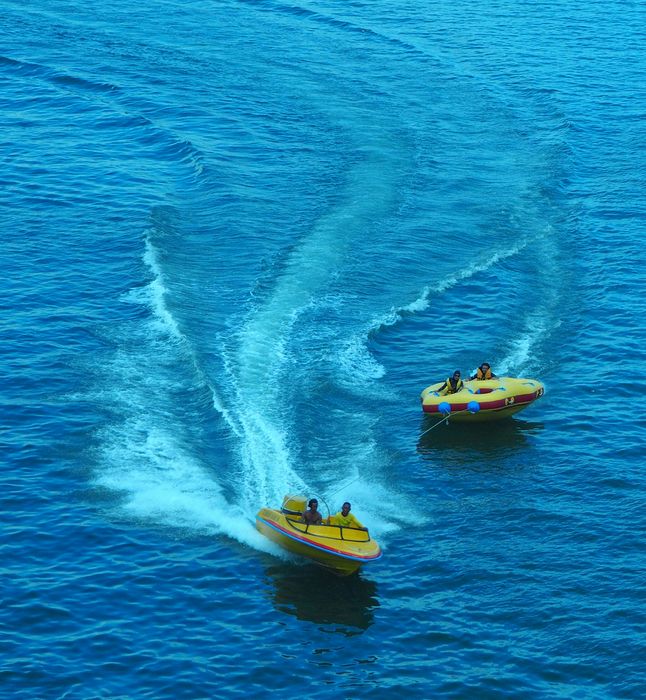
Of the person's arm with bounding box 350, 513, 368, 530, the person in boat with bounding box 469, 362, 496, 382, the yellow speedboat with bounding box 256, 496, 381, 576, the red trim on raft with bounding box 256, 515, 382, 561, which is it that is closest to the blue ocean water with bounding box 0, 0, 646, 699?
the yellow speedboat with bounding box 256, 496, 381, 576

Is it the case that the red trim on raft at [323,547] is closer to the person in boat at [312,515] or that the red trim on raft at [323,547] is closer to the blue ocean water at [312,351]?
the person in boat at [312,515]

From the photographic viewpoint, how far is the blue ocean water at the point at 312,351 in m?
34.9

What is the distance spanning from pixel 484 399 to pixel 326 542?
11.9 metres

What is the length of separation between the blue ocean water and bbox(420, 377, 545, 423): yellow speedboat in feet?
3.45

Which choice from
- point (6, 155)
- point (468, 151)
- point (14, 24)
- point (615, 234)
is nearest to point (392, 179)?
point (468, 151)

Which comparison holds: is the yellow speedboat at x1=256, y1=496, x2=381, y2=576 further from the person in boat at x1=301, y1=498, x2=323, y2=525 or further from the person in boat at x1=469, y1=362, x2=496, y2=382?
the person in boat at x1=469, y1=362, x2=496, y2=382

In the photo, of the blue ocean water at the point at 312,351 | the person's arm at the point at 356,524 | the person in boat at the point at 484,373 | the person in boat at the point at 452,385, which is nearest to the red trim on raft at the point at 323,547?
the person's arm at the point at 356,524

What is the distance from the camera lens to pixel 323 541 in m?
36.9

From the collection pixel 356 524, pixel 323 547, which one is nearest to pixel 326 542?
pixel 323 547

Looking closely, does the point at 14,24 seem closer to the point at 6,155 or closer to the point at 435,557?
the point at 6,155

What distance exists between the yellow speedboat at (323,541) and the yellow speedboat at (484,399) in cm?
988

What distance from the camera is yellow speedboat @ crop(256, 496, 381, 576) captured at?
36.6 m

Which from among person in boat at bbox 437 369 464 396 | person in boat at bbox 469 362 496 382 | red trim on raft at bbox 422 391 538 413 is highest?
person in boat at bbox 469 362 496 382

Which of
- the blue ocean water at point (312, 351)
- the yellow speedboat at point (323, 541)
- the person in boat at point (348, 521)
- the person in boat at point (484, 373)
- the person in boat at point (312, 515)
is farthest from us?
the person in boat at point (484, 373)
